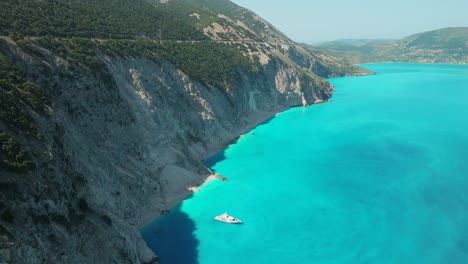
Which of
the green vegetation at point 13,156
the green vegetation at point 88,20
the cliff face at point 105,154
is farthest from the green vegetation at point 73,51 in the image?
the green vegetation at point 13,156

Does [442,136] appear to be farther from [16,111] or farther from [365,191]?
[16,111]

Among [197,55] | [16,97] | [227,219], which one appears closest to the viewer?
[16,97]

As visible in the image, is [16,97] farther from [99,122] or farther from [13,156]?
[99,122]

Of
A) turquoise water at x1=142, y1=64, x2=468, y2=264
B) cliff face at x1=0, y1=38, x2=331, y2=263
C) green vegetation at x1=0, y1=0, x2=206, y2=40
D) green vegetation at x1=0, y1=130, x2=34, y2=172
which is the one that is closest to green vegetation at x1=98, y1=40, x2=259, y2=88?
cliff face at x1=0, y1=38, x2=331, y2=263

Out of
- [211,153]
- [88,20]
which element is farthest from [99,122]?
[88,20]

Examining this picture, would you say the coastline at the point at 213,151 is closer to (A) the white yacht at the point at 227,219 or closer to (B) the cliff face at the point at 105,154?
(B) the cliff face at the point at 105,154

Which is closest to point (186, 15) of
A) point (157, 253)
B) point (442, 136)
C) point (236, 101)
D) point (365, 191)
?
point (236, 101)
